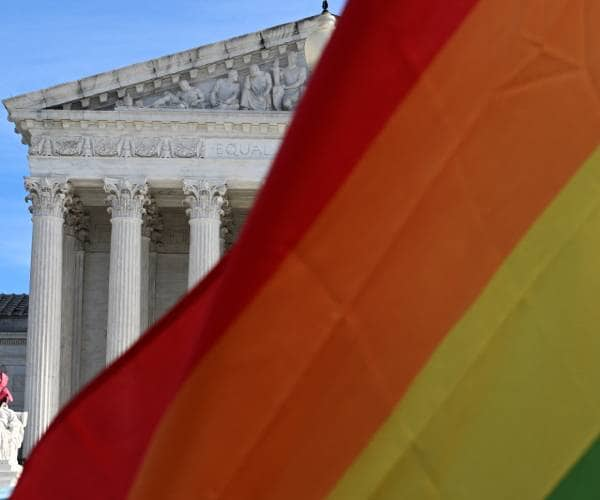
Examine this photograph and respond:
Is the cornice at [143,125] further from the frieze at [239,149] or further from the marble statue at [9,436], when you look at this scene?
the marble statue at [9,436]

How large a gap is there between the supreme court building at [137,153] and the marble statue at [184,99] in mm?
44

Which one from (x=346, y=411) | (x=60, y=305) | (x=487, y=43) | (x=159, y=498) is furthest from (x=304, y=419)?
(x=60, y=305)

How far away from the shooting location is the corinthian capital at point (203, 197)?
4488cm

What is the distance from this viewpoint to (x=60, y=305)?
44.5 metres

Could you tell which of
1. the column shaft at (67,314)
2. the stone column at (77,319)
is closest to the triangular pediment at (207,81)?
the column shaft at (67,314)

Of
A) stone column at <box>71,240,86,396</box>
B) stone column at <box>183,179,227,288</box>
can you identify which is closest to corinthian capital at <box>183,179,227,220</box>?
stone column at <box>183,179,227,288</box>

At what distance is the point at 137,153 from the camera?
4534 centimetres

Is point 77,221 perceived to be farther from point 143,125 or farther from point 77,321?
point 143,125

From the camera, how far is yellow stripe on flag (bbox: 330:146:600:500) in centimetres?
312

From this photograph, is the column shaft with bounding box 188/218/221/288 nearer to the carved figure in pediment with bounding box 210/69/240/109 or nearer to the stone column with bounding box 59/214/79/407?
the carved figure in pediment with bounding box 210/69/240/109

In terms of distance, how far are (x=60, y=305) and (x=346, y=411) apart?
4223 centimetres

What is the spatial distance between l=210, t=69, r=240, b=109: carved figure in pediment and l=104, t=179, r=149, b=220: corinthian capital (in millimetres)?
3810

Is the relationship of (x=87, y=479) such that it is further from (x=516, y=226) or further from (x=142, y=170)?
(x=142, y=170)

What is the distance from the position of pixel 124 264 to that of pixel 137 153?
3.83m
